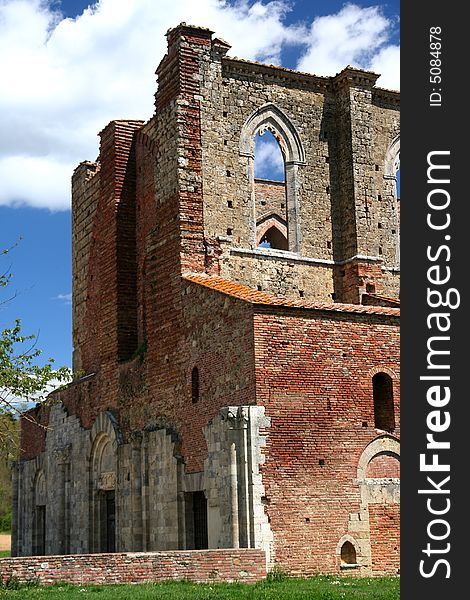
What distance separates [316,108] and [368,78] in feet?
5.03

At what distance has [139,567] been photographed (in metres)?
15.4

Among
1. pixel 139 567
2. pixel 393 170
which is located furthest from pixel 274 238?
pixel 139 567

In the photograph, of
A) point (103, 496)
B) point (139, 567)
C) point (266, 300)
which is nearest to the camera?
point (139, 567)

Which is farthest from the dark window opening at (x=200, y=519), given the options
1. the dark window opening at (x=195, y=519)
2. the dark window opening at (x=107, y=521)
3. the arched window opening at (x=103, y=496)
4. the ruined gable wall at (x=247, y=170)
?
the ruined gable wall at (x=247, y=170)

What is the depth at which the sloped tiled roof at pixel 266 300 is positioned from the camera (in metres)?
17.3

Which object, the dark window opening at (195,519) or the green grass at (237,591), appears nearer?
Answer: the green grass at (237,591)

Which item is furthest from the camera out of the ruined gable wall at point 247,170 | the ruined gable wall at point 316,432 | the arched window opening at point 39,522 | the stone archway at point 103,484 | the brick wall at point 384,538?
the arched window opening at point 39,522

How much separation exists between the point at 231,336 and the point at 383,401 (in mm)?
3315

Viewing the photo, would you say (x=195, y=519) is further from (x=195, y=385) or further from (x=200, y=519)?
(x=195, y=385)

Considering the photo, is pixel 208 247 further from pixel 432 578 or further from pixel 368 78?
pixel 432 578

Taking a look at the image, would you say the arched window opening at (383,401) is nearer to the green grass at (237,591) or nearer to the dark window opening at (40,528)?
the green grass at (237,591)

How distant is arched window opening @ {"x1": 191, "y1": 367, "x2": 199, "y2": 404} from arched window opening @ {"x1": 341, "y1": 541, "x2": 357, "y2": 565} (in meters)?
4.25

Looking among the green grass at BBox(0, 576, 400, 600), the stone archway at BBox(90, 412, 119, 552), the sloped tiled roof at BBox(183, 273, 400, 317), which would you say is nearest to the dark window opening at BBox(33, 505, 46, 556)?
the stone archway at BBox(90, 412, 119, 552)

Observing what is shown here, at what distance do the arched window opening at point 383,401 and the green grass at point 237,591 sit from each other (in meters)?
3.28
